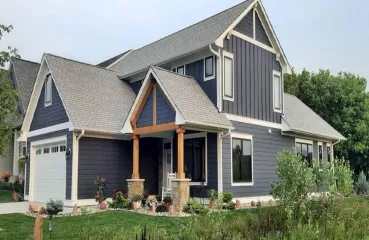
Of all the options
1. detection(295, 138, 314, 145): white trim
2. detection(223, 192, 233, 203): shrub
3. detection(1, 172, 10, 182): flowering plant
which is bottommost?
detection(223, 192, 233, 203): shrub

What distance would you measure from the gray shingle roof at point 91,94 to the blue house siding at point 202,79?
343cm

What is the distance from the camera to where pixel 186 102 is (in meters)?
13.8

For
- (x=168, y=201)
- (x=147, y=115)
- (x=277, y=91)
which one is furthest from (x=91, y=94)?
(x=277, y=91)

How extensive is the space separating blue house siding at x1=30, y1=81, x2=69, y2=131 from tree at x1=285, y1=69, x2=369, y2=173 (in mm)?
19259

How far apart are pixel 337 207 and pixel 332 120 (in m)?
21.8

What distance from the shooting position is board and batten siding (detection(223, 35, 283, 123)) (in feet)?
52.1

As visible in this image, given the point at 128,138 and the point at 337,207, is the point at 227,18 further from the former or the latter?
the point at 337,207

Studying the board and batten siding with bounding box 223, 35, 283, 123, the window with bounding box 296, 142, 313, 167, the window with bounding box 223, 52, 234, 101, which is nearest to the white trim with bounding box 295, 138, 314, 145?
the window with bounding box 296, 142, 313, 167

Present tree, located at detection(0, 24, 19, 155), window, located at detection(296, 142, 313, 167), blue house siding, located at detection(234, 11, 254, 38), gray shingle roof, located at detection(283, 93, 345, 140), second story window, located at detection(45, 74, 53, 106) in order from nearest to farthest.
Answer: tree, located at detection(0, 24, 19, 155) < blue house siding, located at detection(234, 11, 254, 38) < second story window, located at detection(45, 74, 53, 106) < gray shingle roof, located at detection(283, 93, 345, 140) < window, located at detection(296, 142, 313, 167)

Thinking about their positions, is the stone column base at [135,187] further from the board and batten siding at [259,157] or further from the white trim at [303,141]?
the white trim at [303,141]

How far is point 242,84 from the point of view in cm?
1623

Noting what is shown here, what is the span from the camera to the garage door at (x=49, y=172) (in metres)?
16.2

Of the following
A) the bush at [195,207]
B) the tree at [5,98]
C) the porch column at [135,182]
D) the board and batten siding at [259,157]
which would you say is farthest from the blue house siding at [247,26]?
the tree at [5,98]

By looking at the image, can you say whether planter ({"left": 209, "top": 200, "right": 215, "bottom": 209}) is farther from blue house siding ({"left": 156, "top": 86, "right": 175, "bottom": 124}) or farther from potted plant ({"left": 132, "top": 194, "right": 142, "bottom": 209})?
blue house siding ({"left": 156, "top": 86, "right": 175, "bottom": 124})
